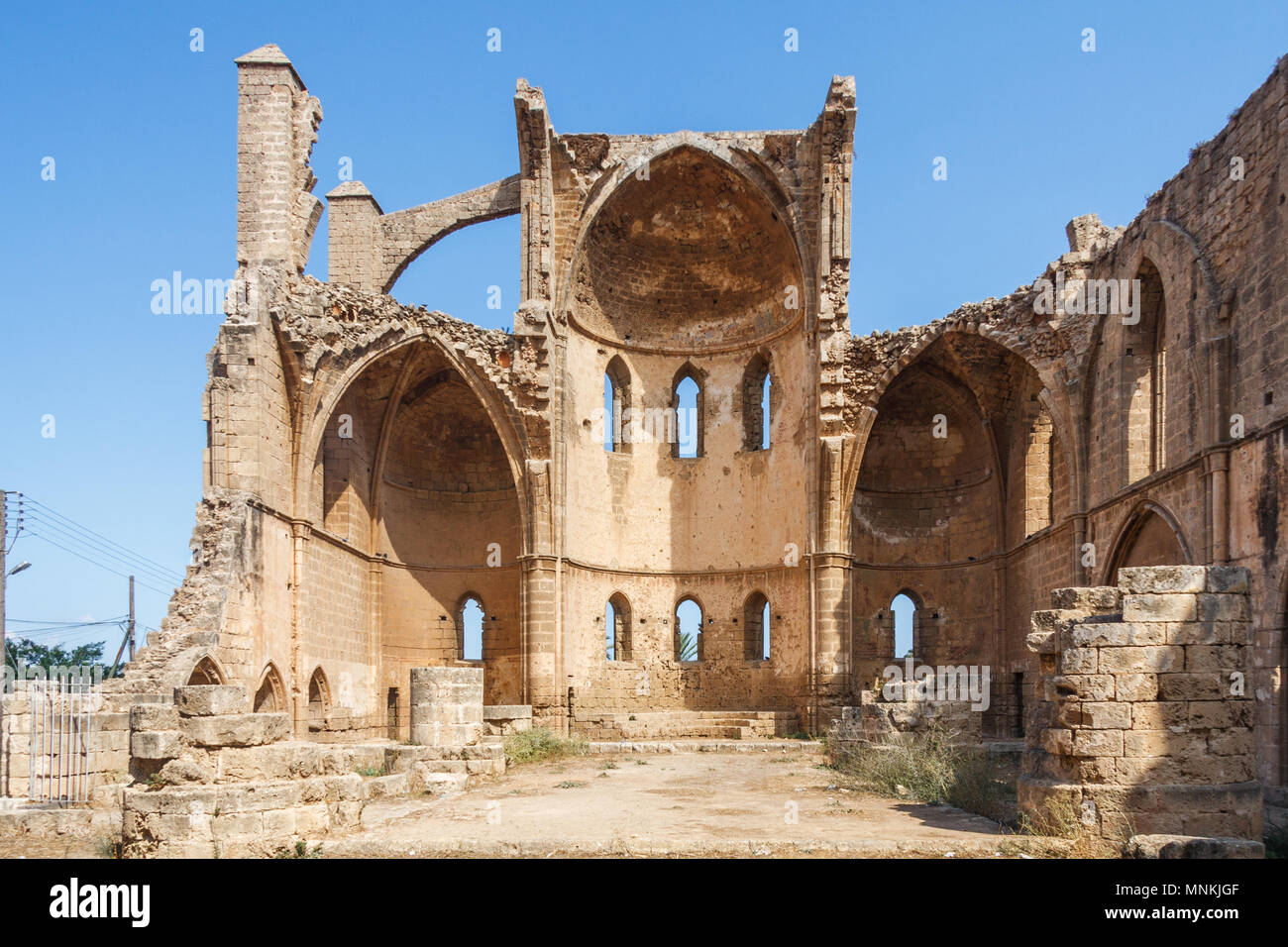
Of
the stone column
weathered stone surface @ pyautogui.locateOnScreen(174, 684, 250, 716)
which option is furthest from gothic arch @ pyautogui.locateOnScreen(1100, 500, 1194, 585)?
weathered stone surface @ pyautogui.locateOnScreen(174, 684, 250, 716)

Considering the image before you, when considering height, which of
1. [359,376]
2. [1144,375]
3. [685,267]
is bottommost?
[1144,375]

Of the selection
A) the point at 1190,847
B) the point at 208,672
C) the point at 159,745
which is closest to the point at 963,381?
the point at 208,672

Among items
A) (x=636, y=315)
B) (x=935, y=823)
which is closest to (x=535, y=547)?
(x=636, y=315)

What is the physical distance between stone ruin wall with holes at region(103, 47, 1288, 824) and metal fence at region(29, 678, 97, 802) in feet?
7.76

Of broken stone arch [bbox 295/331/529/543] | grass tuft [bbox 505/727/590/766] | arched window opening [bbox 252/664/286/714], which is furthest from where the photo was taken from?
broken stone arch [bbox 295/331/529/543]

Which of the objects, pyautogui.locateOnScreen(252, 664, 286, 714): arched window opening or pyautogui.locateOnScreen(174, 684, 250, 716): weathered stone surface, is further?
pyautogui.locateOnScreen(252, 664, 286, 714): arched window opening

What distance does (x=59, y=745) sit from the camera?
10.9m

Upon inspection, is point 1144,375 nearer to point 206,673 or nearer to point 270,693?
point 206,673

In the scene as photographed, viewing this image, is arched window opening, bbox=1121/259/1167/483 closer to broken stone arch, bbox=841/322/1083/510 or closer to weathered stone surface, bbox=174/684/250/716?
broken stone arch, bbox=841/322/1083/510

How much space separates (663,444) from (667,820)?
45.8ft

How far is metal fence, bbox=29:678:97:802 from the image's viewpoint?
10781 millimetres

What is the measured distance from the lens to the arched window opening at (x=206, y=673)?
1467 cm
